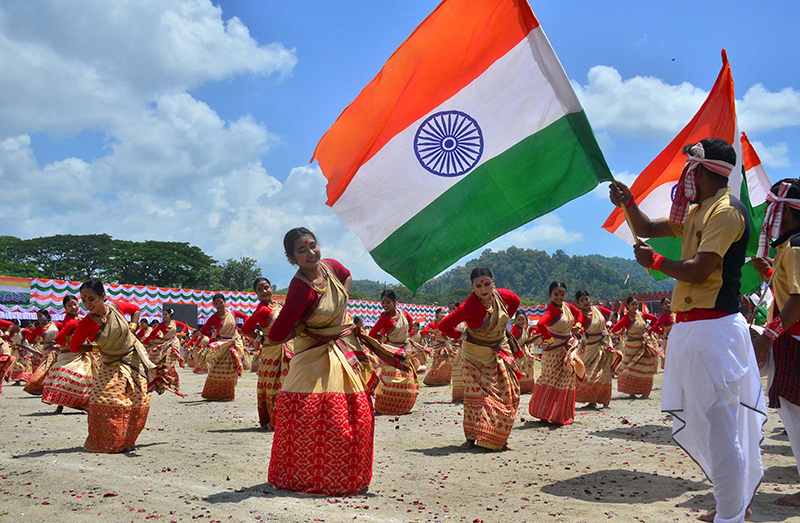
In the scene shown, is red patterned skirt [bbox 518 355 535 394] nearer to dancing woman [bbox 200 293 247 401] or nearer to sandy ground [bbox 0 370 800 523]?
sandy ground [bbox 0 370 800 523]

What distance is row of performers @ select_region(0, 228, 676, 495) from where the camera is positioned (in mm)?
4844

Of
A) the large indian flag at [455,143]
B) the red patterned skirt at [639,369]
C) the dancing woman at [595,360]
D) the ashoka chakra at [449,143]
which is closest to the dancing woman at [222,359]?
the dancing woman at [595,360]

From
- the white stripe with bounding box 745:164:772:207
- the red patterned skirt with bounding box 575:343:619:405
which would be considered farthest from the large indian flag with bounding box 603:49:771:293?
the red patterned skirt with bounding box 575:343:619:405

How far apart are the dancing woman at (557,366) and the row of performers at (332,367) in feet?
0.05

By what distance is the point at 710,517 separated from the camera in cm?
410

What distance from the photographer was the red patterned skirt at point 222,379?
12.1 m

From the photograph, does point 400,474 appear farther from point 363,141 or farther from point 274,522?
point 363,141

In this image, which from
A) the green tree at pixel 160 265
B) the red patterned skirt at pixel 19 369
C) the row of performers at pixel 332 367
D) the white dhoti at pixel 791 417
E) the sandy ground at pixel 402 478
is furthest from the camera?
the green tree at pixel 160 265

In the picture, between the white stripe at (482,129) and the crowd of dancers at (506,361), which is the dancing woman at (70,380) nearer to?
the crowd of dancers at (506,361)

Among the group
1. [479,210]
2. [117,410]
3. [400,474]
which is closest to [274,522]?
[400,474]

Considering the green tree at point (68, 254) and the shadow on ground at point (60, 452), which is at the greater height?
the green tree at point (68, 254)

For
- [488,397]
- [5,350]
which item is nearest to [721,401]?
[488,397]

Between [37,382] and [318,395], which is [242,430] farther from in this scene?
[37,382]

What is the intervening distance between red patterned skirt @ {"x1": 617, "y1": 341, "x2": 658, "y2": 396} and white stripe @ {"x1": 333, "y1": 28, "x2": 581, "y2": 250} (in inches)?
357
